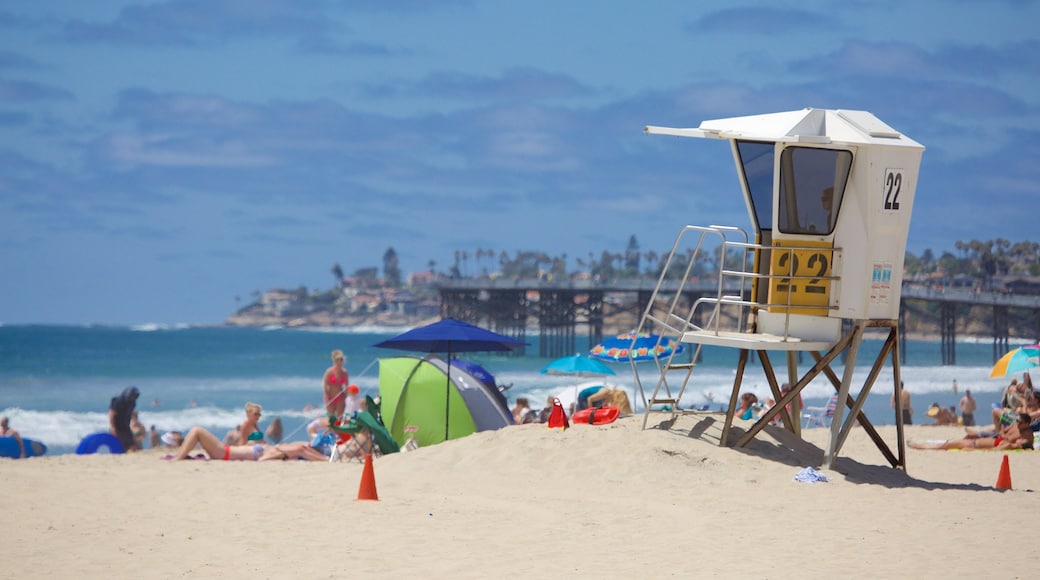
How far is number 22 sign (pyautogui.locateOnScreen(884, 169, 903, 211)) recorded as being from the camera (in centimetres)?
1125

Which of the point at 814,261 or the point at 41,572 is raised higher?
the point at 814,261

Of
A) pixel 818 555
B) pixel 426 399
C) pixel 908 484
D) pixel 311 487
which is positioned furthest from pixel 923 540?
pixel 426 399

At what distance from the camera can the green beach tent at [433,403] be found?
15445mm

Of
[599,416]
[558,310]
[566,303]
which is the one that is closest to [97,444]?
[599,416]

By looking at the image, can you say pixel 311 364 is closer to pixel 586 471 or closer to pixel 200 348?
pixel 200 348

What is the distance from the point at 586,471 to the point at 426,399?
4.63 meters

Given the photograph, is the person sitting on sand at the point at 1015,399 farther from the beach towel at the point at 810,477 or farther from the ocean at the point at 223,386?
the ocean at the point at 223,386

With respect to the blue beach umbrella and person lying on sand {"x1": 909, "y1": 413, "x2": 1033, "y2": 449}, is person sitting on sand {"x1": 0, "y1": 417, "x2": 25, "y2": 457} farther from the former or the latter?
person lying on sand {"x1": 909, "y1": 413, "x2": 1033, "y2": 449}

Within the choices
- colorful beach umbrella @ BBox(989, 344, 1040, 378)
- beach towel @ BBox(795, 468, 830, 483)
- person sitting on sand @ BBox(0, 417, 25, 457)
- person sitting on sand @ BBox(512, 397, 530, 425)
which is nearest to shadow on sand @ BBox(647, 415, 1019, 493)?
beach towel @ BBox(795, 468, 830, 483)

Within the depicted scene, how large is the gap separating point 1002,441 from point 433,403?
7.44 metres

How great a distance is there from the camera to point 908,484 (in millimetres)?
11430

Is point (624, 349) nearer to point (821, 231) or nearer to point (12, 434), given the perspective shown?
point (821, 231)

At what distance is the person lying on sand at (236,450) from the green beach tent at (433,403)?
5.67ft

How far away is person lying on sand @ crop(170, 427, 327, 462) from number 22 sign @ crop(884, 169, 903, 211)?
7.31m
